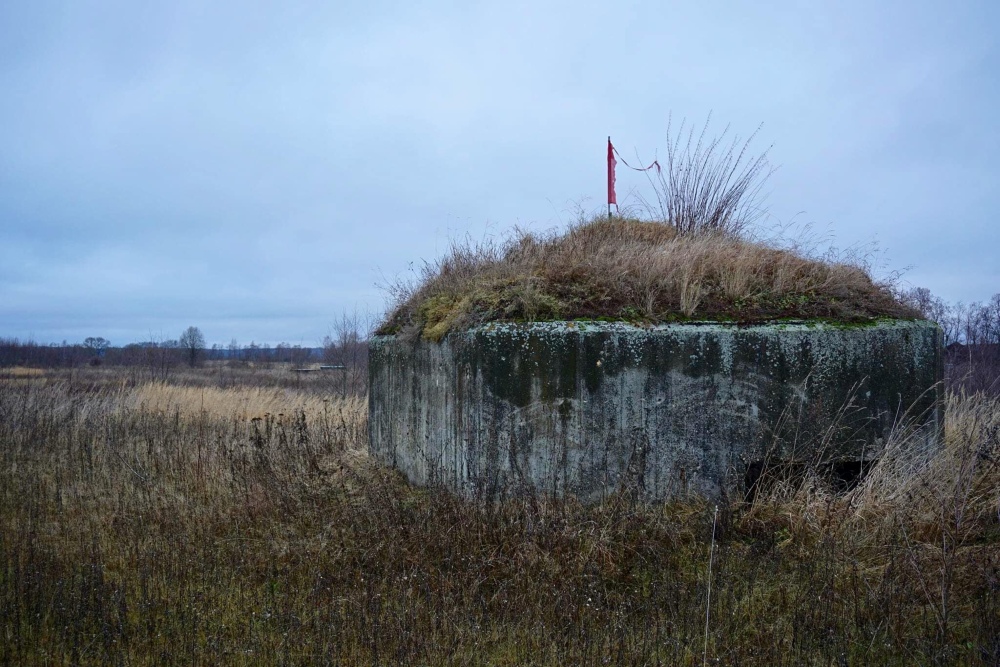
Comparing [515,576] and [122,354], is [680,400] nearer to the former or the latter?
[515,576]

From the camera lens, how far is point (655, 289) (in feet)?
16.4

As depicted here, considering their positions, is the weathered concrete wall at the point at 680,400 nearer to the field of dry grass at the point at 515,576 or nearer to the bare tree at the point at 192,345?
the field of dry grass at the point at 515,576

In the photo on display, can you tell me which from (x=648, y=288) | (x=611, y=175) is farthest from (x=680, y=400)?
(x=611, y=175)

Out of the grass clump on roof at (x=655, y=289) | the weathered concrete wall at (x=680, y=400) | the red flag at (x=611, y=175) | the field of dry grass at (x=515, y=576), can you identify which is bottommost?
the field of dry grass at (x=515, y=576)

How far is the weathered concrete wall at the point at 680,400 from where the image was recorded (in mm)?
4562

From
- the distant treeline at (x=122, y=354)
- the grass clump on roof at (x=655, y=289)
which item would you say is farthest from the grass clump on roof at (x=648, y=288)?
the distant treeline at (x=122, y=354)

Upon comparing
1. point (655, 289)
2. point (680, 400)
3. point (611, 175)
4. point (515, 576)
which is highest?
point (611, 175)

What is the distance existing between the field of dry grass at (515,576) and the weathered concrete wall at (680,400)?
26 cm

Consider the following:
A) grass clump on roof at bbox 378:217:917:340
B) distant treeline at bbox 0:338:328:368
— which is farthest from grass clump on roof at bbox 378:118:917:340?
distant treeline at bbox 0:338:328:368

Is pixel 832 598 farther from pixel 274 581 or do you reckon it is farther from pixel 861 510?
pixel 274 581

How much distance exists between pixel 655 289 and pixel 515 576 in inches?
92.7

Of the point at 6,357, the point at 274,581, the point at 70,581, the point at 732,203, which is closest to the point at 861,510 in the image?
the point at 274,581

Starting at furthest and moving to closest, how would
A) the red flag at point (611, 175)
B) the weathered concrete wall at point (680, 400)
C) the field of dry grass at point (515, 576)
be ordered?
the red flag at point (611, 175) < the weathered concrete wall at point (680, 400) < the field of dry grass at point (515, 576)

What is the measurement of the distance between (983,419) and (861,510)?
1.57 metres
